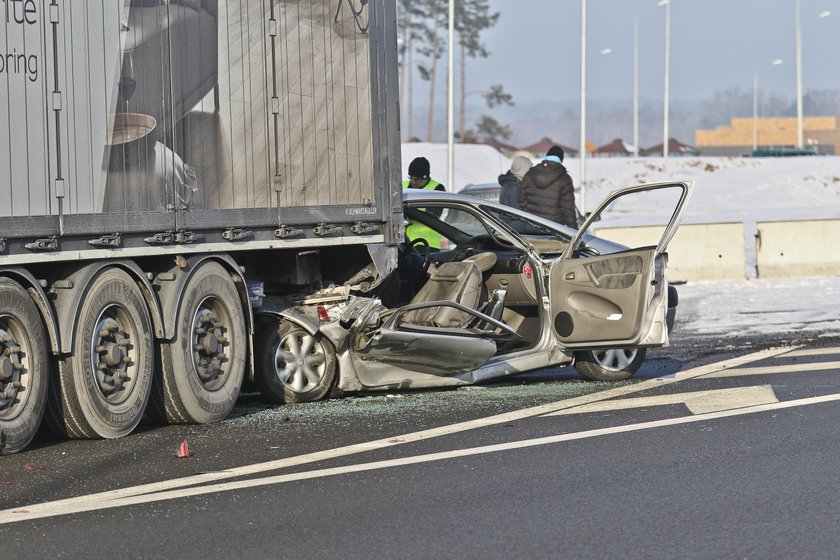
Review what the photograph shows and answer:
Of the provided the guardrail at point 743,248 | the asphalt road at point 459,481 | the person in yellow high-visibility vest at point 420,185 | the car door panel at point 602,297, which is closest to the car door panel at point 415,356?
the asphalt road at point 459,481

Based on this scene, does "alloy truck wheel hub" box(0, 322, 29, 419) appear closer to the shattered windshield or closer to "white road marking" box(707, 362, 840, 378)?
the shattered windshield

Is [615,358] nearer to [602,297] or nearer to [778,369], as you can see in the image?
[602,297]

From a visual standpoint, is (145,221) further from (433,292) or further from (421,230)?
(421,230)

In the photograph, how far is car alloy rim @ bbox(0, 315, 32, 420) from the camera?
7633 millimetres

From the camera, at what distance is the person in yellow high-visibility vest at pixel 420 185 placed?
1170cm

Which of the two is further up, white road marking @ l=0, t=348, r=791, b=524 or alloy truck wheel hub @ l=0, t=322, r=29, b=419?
alloy truck wheel hub @ l=0, t=322, r=29, b=419

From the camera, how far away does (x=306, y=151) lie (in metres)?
9.74

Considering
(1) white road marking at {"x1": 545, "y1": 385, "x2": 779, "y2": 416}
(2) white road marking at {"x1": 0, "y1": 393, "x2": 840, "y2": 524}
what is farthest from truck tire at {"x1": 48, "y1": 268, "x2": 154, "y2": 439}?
(1) white road marking at {"x1": 545, "y1": 385, "x2": 779, "y2": 416}

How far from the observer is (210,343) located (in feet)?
29.9

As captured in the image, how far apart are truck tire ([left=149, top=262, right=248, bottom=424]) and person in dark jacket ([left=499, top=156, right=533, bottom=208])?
26.5 ft

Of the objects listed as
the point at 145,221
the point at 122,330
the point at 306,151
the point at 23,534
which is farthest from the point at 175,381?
the point at 23,534

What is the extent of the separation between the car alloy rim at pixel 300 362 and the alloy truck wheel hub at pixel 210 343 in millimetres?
616

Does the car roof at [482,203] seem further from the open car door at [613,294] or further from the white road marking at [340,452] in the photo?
the white road marking at [340,452]

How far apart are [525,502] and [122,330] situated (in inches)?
125
